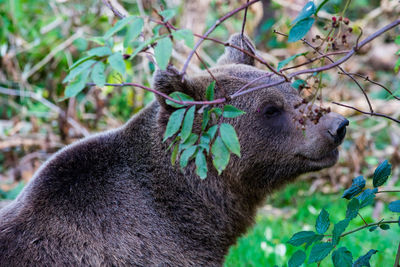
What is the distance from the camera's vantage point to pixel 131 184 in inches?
136

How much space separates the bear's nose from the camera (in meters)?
3.42

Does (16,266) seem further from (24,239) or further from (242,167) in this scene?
(242,167)

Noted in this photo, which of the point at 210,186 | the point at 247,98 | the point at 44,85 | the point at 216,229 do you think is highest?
the point at 247,98

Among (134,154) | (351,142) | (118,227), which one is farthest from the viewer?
(351,142)

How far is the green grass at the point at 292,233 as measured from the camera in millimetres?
4809

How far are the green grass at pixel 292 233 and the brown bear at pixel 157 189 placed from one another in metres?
0.48

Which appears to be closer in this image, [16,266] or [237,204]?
[16,266]

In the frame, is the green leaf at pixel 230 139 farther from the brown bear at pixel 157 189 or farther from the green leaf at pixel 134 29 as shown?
the brown bear at pixel 157 189

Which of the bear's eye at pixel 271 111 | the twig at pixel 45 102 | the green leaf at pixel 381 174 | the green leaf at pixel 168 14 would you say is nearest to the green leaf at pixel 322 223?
the green leaf at pixel 381 174

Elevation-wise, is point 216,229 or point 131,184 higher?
point 131,184

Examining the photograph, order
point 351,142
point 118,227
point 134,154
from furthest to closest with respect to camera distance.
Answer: point 351,142 < point 134,154 < point 118,227

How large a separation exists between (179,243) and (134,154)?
741 millimetres

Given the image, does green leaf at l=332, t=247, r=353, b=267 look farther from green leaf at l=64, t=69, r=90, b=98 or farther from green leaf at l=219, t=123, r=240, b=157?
green leaf at l=64, t=69, r=90, b=98

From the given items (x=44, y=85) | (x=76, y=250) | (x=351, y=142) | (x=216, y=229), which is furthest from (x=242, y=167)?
(x=44, y=85)
